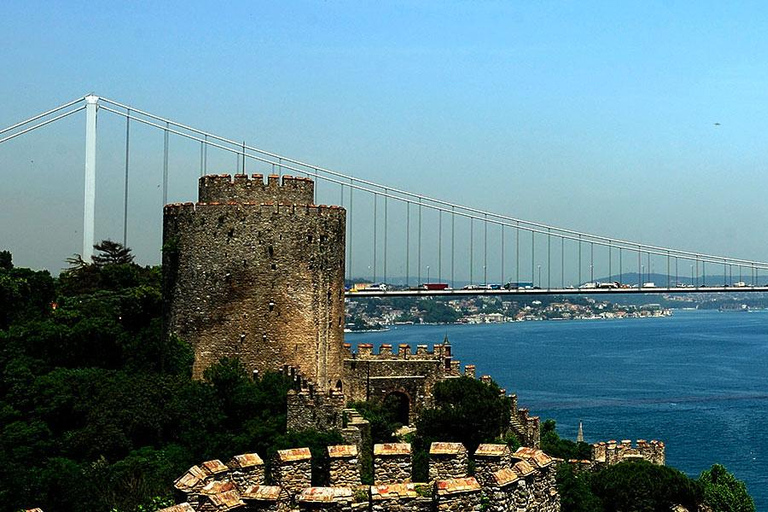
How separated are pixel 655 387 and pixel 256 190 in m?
49.6

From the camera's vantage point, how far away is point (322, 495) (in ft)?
14.5

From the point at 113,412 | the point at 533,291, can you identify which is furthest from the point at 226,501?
the point at 533,291

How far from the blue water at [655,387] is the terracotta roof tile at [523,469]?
84.2ft

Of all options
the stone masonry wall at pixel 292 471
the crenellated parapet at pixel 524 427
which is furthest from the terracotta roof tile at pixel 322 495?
the crenellated parapet at pixel 524 427

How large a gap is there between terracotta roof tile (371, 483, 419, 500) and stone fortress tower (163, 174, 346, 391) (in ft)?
35.9

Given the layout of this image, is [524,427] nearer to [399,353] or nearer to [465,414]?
[465,414]

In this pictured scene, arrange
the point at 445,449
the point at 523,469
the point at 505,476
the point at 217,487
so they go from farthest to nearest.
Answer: the point at 445,449, the point at 523,469, the point at 505,476, the point at 217,487

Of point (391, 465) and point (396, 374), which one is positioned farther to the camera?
point (396, 374)

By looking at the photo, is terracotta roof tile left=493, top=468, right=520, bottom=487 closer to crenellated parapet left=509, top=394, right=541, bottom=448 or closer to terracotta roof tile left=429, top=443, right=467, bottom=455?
terracotta roof tile left=429, top=443, right=467, bottom=455

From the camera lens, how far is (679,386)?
61531 millimetres

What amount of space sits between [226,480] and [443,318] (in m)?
148

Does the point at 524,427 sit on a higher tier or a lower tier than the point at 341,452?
lower

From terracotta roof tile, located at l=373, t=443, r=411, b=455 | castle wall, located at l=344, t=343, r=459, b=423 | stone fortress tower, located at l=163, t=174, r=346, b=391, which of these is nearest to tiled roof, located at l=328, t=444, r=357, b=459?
terracotta roof tile, located at l=373, t=443, r=411, b=455

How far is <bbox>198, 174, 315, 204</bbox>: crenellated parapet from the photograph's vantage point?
15.8 metres
